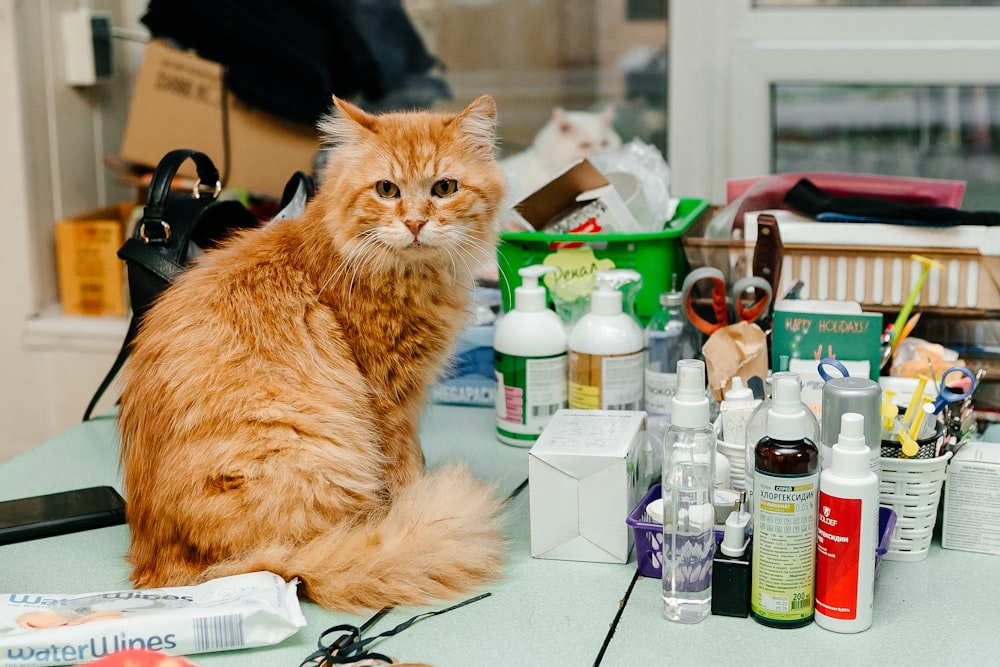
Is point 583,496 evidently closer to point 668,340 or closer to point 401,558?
point 401,558

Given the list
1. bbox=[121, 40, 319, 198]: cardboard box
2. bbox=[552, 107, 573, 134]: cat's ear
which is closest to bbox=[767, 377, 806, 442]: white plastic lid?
bbox=[552, 107, 573, 134]: cat's ear

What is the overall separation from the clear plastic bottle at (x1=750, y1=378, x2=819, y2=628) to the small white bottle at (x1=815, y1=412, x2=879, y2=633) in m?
0.01

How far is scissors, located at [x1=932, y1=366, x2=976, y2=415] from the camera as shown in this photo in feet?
3.85

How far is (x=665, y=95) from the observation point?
2283 millimetres

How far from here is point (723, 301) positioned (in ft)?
4.65

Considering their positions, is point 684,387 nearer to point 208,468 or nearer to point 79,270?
point 208,468

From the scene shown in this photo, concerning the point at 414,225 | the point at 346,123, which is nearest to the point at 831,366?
the point at 414,225

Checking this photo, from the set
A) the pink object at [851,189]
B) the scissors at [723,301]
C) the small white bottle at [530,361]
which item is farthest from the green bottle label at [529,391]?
the pink object at [851,189]

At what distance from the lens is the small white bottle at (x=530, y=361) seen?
146cm

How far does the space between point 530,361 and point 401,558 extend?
1.51 ft

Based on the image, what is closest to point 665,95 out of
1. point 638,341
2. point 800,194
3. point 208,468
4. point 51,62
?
point 800,194

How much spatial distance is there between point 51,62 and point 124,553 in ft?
4.85

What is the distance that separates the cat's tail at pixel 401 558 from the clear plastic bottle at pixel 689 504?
0.69 feet

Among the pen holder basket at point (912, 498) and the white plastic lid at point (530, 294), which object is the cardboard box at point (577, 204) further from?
the pen holder basket at point (912, 498)
